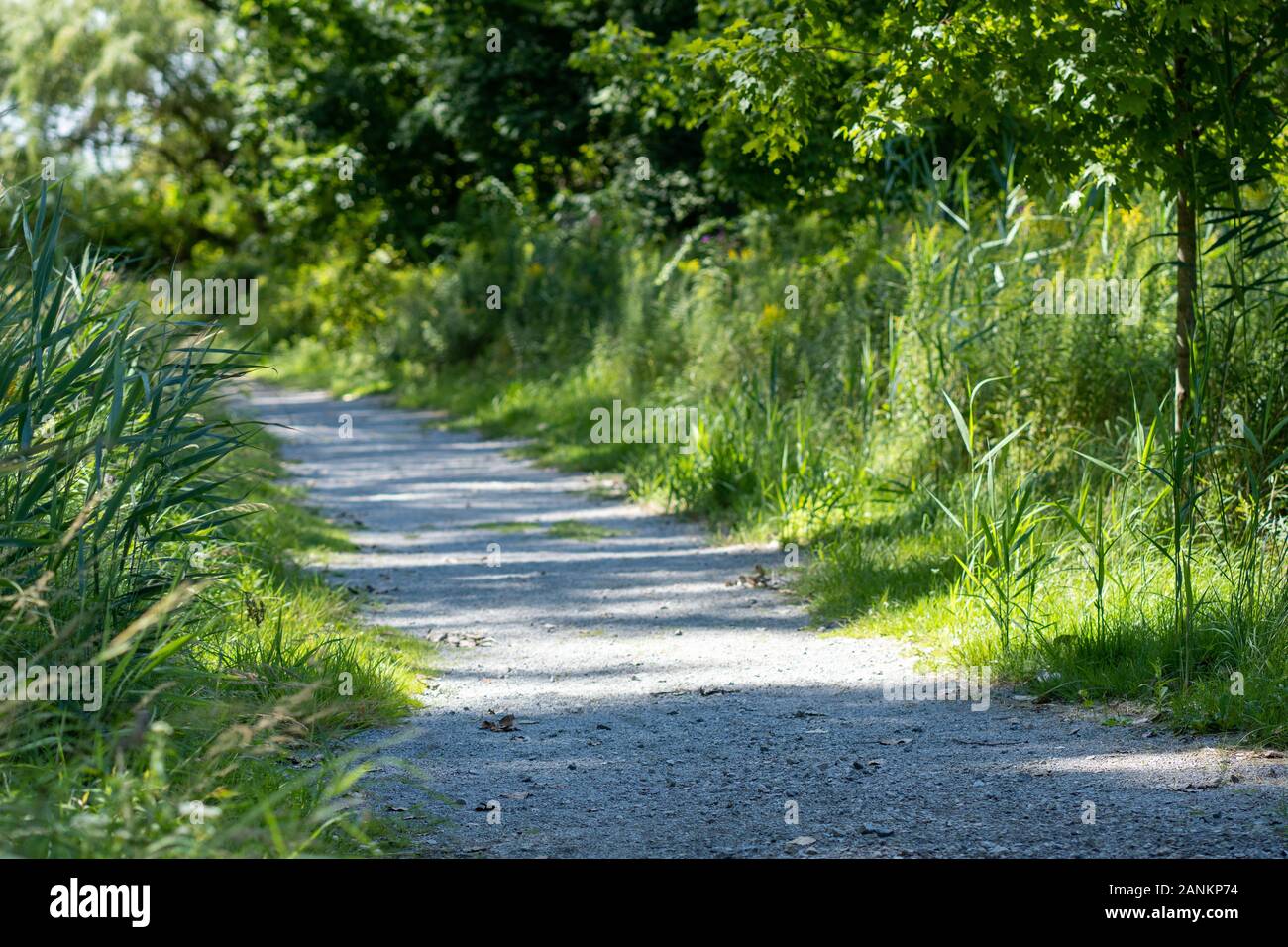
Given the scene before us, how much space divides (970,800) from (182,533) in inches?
115

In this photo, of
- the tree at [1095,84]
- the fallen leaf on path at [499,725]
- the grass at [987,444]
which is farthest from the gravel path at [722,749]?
the tree at [1095,84]

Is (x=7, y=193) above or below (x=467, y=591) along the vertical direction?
above

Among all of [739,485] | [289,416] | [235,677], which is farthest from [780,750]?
[289,416]

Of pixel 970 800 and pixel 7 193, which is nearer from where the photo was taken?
pixel 970 800

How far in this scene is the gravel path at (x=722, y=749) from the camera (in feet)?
13.0

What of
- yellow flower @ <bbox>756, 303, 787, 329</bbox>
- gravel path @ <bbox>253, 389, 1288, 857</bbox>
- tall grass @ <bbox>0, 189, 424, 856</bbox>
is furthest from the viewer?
yellow flower @ <bbox>756, 303, 787, 329</bbox>

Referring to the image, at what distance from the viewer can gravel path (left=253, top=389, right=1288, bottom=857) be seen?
3.96m

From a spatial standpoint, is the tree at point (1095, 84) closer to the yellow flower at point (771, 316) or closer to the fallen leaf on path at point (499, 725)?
the fallen leaf on path at point (499, 725)

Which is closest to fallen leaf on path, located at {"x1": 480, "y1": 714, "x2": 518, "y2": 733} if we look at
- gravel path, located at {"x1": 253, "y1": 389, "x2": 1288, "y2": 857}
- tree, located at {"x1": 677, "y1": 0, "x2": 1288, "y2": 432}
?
gravel path, located at {"x1": 253, "y1": 389, "x2": 1288, "y2": 857}

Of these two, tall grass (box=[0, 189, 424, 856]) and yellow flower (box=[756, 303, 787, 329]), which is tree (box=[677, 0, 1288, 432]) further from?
yellow flower (box=[756, 303, 787, 329])

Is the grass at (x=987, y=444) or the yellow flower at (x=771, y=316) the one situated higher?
the yellow flower at (x=771, y=316)

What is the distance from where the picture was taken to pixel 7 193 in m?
5.18

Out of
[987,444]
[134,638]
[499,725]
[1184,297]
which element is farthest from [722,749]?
[987,444]
